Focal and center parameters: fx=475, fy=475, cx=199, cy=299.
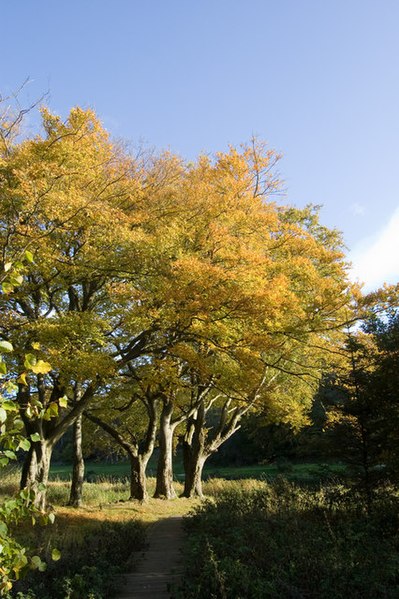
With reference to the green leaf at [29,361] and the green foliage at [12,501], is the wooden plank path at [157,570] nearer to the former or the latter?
the green foliage at [12,501]

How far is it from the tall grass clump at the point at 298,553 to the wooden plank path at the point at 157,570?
0.40m

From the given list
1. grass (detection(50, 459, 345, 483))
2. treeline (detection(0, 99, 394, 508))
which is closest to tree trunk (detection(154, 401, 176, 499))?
Result: grass (detection(50, 459, 345, 483))

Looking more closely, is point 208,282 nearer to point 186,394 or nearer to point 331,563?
point 331,563

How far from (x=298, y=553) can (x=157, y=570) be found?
2802mm

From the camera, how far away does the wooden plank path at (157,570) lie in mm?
6676

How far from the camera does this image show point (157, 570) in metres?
8.05

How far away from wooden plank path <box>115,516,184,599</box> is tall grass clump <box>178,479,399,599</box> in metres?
0.40

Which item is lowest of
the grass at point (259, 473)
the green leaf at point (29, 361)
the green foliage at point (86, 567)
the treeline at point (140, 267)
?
the grass at point (259, 473)

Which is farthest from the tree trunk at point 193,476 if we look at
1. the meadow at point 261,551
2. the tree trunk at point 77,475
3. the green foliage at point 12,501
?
the green foliage at point 12,501

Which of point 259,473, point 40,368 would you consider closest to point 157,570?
point 40,368

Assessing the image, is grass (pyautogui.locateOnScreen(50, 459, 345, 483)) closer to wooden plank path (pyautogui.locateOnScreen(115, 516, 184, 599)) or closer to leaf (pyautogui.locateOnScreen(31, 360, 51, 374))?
wooden plank path (pyautogui.locateOnScreen(115, 516, 184, 599))

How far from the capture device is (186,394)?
78.2 feet

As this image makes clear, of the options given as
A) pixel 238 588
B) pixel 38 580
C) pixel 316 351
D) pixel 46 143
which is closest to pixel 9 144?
pixel 46 143

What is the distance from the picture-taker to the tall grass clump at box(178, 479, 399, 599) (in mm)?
5438
